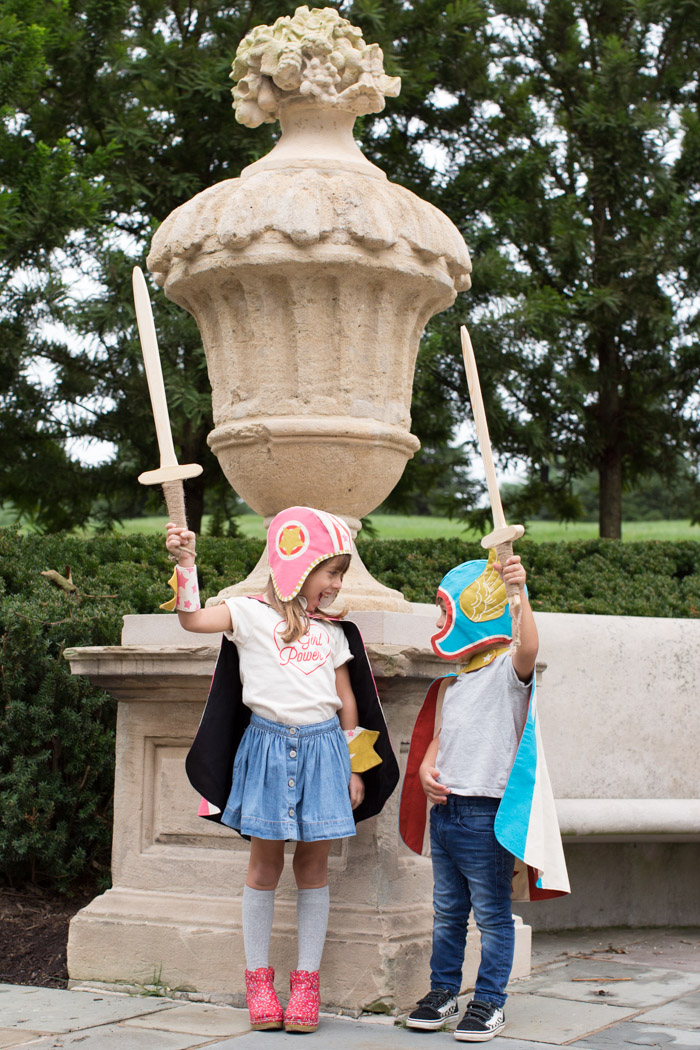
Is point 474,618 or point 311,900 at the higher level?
point 474,618

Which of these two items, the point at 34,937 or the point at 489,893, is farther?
the point at 34,937

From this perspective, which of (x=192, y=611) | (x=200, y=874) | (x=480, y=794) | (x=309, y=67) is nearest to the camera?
(x=192, y=611)

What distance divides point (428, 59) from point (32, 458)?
16.9 ft

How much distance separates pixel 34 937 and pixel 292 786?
1574mm

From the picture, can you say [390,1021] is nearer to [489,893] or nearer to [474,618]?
[489,893]

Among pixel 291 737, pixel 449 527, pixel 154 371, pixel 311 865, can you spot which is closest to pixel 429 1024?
pixel 311 865

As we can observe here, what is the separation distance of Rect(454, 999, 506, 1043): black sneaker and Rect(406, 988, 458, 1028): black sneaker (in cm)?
8

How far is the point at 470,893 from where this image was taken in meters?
3.24

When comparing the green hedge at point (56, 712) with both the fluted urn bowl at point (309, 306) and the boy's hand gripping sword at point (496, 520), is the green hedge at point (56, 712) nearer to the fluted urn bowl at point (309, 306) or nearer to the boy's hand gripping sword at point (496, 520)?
the fluted urn bowl at point (309, 306)

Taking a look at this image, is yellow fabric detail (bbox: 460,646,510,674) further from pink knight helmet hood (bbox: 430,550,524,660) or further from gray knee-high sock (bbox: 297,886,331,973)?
gray knee-high sock (bbox: 297,886,331,973)

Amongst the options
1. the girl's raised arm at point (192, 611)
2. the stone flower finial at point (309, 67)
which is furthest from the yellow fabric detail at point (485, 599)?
the stone flower finial at point (309, 67)

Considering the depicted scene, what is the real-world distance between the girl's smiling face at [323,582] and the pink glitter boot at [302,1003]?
0.99m

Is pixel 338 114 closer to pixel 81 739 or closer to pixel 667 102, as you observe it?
pixel 81 739

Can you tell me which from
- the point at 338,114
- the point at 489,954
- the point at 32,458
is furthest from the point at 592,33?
the point at 489,954
